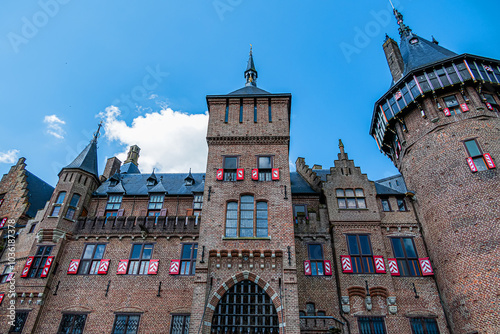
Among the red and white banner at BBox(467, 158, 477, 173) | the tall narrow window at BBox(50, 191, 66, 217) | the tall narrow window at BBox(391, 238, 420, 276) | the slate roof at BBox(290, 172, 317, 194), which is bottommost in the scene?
the tall narrow window at BBox(391, 238, 420, 276)

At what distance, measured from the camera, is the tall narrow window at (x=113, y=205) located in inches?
887

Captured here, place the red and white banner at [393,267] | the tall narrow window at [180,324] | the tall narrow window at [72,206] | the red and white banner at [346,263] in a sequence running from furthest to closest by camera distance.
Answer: the tall narrow window at [72,206], the red and white banner at [393,267], the red and white banner at [346,263], the tall narrow window at [180,324]

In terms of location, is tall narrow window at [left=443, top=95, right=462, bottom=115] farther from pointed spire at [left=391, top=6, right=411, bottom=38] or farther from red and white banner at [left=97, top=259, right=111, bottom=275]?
red and white banner at [left=97, top=259, right=111, bottom=275]

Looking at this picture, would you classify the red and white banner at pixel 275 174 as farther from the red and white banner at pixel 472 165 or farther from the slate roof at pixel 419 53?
the slate roof at pixel 419 53

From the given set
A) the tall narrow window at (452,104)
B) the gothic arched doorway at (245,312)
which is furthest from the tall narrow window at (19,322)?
the tall narrow window at (452,104)

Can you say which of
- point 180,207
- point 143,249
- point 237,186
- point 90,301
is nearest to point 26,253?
point 90,301

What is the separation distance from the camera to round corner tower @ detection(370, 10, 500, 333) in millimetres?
16203

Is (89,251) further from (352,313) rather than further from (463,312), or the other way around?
(463,312)

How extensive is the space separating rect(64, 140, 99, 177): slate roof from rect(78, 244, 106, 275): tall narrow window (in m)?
5.93

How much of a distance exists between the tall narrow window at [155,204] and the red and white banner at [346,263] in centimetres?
1298

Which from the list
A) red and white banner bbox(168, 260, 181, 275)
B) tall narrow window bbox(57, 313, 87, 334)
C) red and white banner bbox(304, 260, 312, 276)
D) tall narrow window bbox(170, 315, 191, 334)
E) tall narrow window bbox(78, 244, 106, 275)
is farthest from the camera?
tall narrow window bbox(78, 244, 106, 275)

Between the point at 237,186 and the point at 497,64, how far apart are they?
796 inches

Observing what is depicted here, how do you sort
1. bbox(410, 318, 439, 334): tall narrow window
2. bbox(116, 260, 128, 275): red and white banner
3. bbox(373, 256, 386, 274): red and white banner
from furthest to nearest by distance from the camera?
bbox(116, 260, 128, 275): red and white banner, bbox(373, 256, 386, 274): red and white banner, bbox(410, 318, 439, 334): tall narrow window

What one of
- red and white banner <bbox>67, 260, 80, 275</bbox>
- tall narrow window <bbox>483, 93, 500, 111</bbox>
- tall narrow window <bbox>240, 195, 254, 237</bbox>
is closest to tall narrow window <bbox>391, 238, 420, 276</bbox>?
tall narrow window <bbox>240, 195, 254, 237</bbox>
